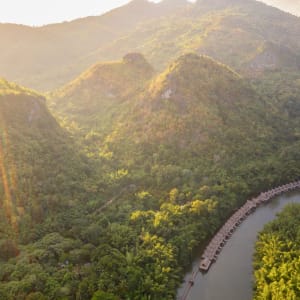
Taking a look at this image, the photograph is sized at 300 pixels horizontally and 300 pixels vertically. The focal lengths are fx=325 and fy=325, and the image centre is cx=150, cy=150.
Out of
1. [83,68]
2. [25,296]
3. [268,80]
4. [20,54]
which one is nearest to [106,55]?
[83,68]

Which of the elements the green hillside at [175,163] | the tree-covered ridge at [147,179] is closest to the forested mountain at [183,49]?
the green hillside at [175,163]

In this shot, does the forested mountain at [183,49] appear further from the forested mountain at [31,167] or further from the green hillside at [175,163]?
the forested mountain at [31,167]

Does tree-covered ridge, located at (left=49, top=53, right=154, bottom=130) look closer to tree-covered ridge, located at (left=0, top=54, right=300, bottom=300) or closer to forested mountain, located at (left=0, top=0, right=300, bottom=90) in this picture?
tree-covered ridge, located at (left=0, top=54, right=300, bottom=300)

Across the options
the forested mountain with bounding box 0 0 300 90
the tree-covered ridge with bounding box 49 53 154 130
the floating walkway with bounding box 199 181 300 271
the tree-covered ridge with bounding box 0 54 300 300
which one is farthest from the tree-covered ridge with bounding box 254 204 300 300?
the forested mountain with bounding box 0 0 300 90

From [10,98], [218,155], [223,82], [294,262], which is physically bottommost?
[294,262]

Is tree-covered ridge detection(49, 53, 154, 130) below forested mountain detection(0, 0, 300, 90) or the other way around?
below

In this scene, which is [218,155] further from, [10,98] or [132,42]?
[132,42]

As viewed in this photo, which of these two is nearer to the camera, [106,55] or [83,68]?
[83,68]
